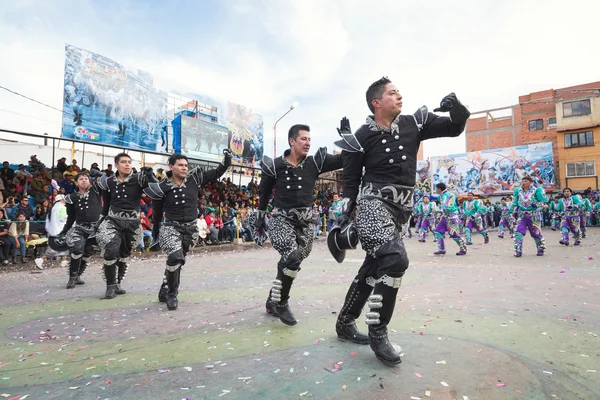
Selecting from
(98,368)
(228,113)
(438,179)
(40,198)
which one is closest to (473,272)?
(98,368)

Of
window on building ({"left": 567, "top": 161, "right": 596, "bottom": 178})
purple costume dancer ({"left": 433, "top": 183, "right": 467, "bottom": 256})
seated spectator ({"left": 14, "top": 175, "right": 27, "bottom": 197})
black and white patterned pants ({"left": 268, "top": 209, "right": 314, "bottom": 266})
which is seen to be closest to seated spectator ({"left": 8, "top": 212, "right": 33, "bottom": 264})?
seated spectator ({"left": 14, "top": 175, "right": 27, "bottom": 197})

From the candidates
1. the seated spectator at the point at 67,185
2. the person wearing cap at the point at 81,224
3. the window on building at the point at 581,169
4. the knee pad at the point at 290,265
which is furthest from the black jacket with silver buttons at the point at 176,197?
the window on building at the point at 581,169

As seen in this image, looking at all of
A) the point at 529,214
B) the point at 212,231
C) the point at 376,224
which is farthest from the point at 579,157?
the point at 376,224

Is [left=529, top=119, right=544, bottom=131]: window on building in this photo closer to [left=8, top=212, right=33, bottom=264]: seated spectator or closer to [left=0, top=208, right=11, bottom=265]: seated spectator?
[left=8, top=212, right=33, bottom=264]: seated spectator

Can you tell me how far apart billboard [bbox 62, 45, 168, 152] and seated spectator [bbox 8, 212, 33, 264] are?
5326 mm

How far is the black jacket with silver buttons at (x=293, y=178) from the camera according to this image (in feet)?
14.0

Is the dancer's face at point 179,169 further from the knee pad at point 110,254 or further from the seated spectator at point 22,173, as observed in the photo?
the seated spectator at point 22,173

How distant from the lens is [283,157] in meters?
4.50

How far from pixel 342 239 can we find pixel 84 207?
588 cm

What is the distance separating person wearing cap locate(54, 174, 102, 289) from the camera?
6.86m

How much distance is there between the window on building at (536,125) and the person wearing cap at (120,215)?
1713 inches

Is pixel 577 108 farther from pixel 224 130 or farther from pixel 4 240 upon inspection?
pixel 4 240

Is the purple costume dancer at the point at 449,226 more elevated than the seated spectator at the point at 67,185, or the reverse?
the seated spectator at the point at 67,185

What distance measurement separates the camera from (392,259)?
2.88m
